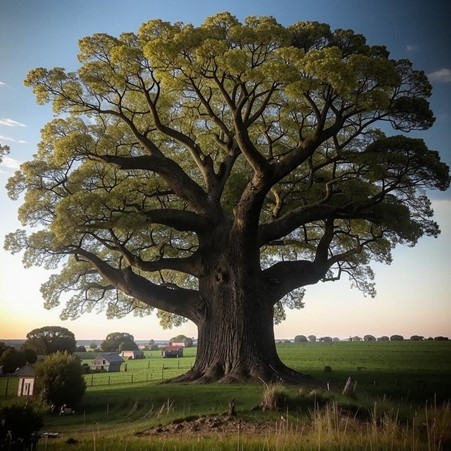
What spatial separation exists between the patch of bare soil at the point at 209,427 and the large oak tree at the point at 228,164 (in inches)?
228

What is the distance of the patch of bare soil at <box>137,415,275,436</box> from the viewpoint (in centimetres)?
826

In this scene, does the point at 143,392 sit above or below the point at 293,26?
below

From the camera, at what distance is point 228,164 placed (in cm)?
1830

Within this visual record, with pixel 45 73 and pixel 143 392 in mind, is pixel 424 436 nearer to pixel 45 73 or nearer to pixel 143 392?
pixel 143 392

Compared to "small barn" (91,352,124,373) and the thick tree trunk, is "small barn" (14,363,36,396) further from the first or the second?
"small barn" (91,352,124,373)

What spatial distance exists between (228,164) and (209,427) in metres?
11.7

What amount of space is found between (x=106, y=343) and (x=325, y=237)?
7161 cm

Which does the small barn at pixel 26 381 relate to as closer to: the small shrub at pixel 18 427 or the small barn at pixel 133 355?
the small shrub at pixel 18 427

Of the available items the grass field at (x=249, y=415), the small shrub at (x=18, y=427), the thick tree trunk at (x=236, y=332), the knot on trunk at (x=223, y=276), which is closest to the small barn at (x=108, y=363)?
the grass field at (x=249, y=415)

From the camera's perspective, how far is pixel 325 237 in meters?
19.7

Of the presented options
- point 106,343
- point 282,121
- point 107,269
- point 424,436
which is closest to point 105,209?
point 107,269

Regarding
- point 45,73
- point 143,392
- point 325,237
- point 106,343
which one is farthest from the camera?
point 106,343

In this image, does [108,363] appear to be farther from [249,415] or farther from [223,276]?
[249,415]

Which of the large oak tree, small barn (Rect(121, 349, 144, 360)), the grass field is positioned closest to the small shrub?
the grass field
